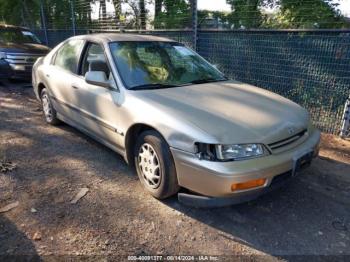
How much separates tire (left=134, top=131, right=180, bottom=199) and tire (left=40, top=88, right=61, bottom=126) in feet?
7.96

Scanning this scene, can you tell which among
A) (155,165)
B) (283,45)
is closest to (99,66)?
(155,165)

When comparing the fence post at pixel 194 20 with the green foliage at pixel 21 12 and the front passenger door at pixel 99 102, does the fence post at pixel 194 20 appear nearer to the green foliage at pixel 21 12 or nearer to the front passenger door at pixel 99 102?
the front passenger door at pixel 99 102

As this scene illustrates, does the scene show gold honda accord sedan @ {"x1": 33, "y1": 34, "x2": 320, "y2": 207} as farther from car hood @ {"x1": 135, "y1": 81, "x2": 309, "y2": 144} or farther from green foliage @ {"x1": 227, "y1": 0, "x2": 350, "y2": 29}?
green foliage @ {"x1": 227, "y1": 0, "x2": 350, "y2": 29}

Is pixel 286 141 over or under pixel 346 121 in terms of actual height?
over

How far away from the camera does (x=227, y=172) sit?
2.58 meters

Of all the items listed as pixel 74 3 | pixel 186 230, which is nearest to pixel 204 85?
pixel 186 230

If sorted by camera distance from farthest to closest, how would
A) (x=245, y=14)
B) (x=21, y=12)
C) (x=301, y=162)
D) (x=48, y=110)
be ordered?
(x=21, y=12) < (x=245, y=14) < (x=48, y=110) < (x=301, y=162)

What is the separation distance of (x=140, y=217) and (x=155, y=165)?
1.66 feet

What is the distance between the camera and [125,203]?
3246 millimetres

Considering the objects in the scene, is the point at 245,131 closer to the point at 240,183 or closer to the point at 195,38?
the point at 240,183

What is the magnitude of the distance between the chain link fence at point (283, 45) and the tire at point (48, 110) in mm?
3120

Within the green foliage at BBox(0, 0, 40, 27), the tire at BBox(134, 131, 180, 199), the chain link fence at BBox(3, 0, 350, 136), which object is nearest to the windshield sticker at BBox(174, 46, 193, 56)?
the tire at BBox(134, 131, 180, 199)

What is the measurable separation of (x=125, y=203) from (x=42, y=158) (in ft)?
5.25

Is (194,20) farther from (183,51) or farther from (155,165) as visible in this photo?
(155,165)
